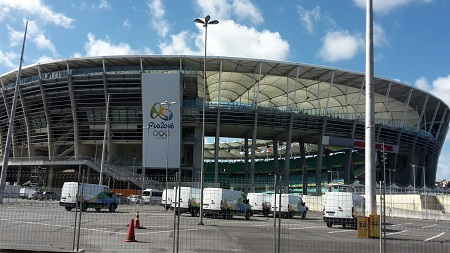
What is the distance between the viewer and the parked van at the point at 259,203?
3131 cm

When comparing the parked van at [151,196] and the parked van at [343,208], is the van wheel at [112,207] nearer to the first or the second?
the parked van at [151,196]

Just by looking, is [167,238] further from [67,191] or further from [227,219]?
[67,191]

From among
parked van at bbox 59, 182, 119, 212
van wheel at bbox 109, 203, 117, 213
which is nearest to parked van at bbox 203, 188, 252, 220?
van wheel at bbox 109, 203, 117, 213

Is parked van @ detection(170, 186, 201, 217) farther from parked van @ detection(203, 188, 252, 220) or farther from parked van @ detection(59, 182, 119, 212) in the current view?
parked van @ detection(59, 182, 119, 212)

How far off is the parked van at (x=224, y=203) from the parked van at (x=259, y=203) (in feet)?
11.7

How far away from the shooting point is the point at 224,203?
26938 millimetres

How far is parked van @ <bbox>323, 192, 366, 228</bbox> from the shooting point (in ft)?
72.7

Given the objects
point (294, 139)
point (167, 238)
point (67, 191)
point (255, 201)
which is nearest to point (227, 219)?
point (255, 201)

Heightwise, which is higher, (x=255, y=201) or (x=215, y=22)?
(x=215, y=22)

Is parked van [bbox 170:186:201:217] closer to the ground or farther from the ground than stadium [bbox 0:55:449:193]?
closer to the ground

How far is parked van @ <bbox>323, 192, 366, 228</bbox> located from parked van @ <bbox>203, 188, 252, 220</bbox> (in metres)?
6.01

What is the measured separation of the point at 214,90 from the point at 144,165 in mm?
25481

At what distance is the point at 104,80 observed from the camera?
62.9m

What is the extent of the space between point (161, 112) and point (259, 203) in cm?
3485
